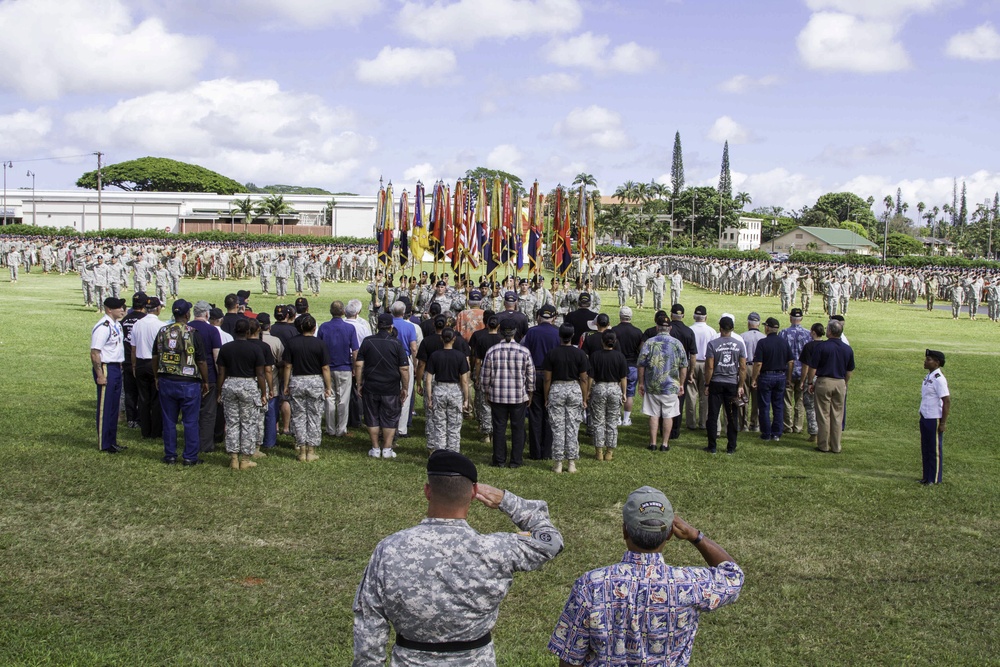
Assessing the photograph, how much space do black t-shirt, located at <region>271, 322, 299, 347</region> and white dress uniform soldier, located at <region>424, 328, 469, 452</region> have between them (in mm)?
1994

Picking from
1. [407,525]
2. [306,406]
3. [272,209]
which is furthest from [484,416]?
[272,209]

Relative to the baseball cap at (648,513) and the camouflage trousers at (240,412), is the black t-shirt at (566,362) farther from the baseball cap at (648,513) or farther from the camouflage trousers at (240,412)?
the baseball cap at (648,513)

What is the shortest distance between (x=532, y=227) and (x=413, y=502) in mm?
16320

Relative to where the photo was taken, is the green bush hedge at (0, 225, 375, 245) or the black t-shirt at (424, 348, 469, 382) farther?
the green bush hedge at (0, 225, 375, 245)

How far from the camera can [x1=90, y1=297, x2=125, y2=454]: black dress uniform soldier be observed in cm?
1019

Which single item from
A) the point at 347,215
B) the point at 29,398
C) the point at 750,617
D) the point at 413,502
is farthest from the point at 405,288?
the point at 347,215

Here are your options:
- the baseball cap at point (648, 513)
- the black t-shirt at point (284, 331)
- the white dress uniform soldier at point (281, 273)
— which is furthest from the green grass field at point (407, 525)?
the white dress uniform soldier at point (281, 273)

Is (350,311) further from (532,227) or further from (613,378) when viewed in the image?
(532,227)

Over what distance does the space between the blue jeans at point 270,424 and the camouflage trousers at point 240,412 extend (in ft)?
3.85

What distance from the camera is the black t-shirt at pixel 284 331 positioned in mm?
11085

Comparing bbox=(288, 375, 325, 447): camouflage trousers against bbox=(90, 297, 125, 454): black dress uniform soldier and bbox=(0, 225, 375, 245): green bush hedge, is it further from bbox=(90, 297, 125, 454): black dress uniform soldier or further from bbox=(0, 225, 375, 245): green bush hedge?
bbox=(0, 225, 375, 245): green bush hedge

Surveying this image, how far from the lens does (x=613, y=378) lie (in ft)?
34.5

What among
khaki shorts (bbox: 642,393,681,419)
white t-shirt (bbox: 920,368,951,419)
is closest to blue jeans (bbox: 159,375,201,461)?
khaki shorts (bbox: 642,393,681,419)

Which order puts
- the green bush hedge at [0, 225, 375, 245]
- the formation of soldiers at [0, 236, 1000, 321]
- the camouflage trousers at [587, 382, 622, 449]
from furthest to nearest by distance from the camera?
Answer: the green bush hedge at [0, 225, 375, 245] < the formation of soldiers at [0, 236, 1000, 321] < the camouflage trousers at [587, 382, 622, 449]
